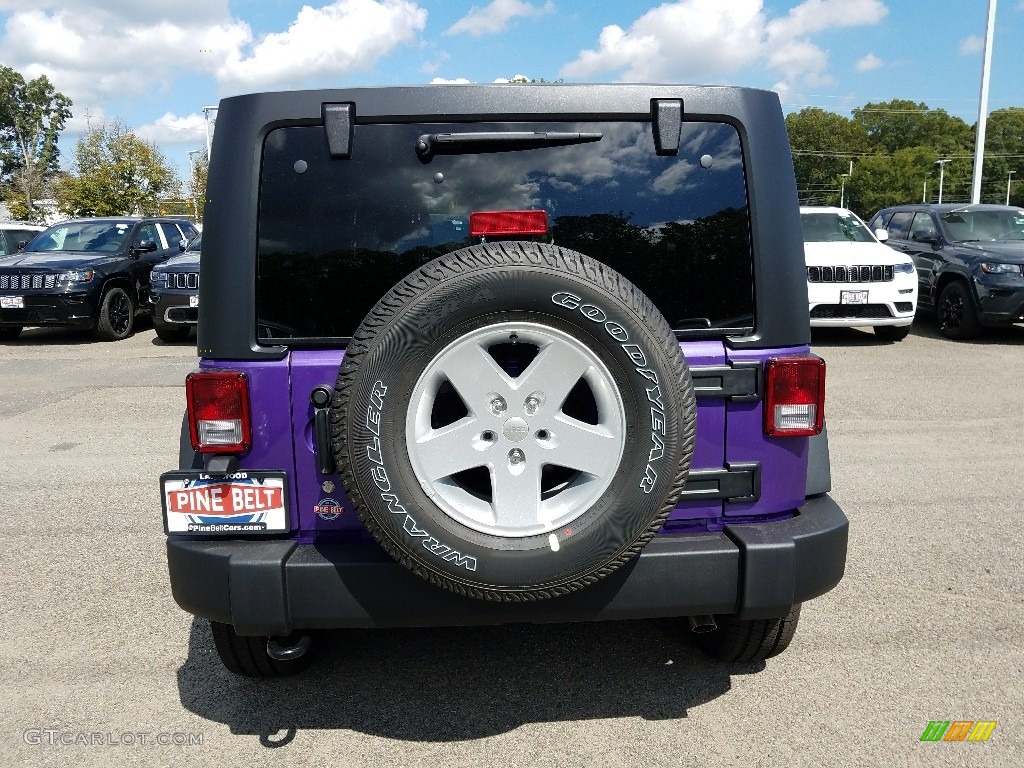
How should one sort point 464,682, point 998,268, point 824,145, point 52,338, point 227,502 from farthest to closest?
point 824,145, point 52,338, point 998,268, point 464,682, point 227,502

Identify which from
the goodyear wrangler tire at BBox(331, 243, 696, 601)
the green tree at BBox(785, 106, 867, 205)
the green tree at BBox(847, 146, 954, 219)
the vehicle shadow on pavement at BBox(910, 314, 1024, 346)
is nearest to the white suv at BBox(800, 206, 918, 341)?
the vehicle shadow on pavement at BBox(910, 314, 1024, 346)

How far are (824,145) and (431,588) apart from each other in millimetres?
121481

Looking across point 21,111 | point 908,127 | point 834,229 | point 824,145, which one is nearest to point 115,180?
point 834,229

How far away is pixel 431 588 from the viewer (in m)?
2.37

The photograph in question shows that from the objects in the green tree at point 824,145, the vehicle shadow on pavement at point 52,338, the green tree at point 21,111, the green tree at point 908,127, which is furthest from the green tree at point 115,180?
the green tree at point 908,127

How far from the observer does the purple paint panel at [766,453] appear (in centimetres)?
247

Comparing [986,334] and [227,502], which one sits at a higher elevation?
[227,502]

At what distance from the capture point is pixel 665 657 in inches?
122

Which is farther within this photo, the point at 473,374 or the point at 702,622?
the point at 702,622

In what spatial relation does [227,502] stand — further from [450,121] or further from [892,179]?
[892,179]

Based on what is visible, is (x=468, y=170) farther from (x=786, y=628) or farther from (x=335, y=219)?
(x=786, y=628)

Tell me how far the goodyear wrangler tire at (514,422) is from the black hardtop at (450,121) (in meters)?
0.45

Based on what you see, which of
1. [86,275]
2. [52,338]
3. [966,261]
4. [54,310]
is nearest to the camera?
[966,261]

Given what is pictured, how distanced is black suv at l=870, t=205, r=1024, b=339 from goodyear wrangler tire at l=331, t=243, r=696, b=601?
374 inches
